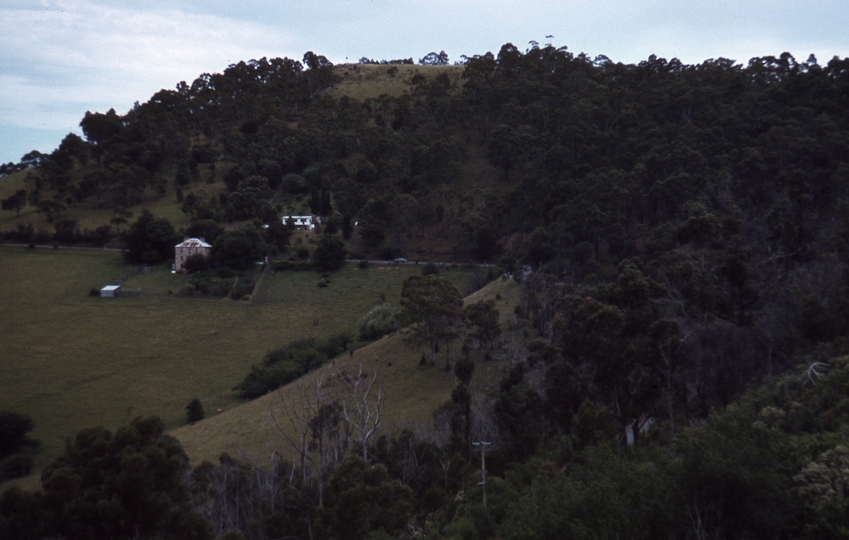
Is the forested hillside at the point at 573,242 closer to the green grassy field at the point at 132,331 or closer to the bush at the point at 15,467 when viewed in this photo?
the green grassy field at the point at 132,331

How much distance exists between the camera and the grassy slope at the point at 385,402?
22172 millimetres

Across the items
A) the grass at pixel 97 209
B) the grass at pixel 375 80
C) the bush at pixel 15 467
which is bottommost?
the bush at pixel 15 467

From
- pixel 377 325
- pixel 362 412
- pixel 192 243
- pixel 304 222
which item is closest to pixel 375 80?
pixel 304 222

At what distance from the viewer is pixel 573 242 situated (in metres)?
36.6

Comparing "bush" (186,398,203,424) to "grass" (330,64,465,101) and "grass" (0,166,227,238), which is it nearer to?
"grass" (0,166,227,238)

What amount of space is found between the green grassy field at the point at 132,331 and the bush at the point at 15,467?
812mm

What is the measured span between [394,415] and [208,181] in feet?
157

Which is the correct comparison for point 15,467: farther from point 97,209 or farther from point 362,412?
point 97,209

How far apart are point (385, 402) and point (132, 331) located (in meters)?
22.3

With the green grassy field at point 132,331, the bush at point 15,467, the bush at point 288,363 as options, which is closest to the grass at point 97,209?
the green grassy field at point 132,331

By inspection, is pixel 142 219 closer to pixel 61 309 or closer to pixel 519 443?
pixel 61 309

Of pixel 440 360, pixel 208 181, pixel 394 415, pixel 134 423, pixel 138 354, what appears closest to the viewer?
pixel 134 423

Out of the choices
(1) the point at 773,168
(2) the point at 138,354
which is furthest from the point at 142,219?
(1) the point at 773,168

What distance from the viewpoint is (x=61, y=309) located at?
134 feet
